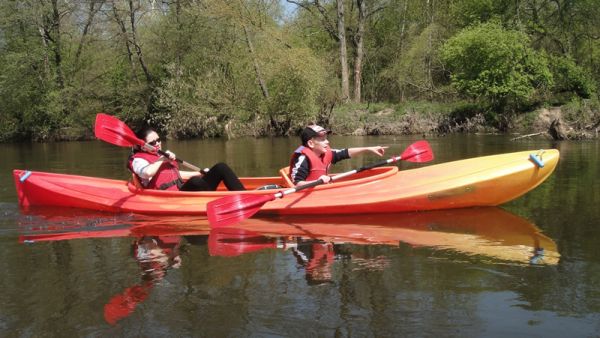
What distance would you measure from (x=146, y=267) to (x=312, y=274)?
1.33m

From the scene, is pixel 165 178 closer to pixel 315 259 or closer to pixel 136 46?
pixel 315 259

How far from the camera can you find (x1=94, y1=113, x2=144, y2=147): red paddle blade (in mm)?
6805

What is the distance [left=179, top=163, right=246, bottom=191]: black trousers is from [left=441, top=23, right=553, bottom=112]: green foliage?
16.2 metres

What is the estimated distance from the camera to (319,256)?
466cm

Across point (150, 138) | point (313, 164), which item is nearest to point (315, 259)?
point (313, 164)

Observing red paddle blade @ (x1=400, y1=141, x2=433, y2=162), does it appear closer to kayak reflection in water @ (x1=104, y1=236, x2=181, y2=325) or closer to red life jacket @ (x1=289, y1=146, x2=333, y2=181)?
red life jacket @ (x1=289, y1=146, x2=333, y2=181)

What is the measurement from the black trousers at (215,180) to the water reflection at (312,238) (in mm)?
461

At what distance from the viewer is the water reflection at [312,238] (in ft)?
14.1

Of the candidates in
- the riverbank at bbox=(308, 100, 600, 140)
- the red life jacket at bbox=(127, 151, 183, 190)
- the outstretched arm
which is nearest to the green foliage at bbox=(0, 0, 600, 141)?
the riverbank at bbox=(308, 100, 600, 140)

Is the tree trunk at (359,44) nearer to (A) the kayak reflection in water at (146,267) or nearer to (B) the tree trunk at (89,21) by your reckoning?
(B) the tree trunk at (89,21)

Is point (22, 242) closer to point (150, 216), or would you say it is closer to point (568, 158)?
point (150, 216)

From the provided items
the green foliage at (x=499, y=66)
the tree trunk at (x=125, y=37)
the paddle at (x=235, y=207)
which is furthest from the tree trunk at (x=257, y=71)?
the paddle at (x=235, y=207)

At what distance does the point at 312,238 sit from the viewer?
5.34 meters

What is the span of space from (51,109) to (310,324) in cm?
2593
